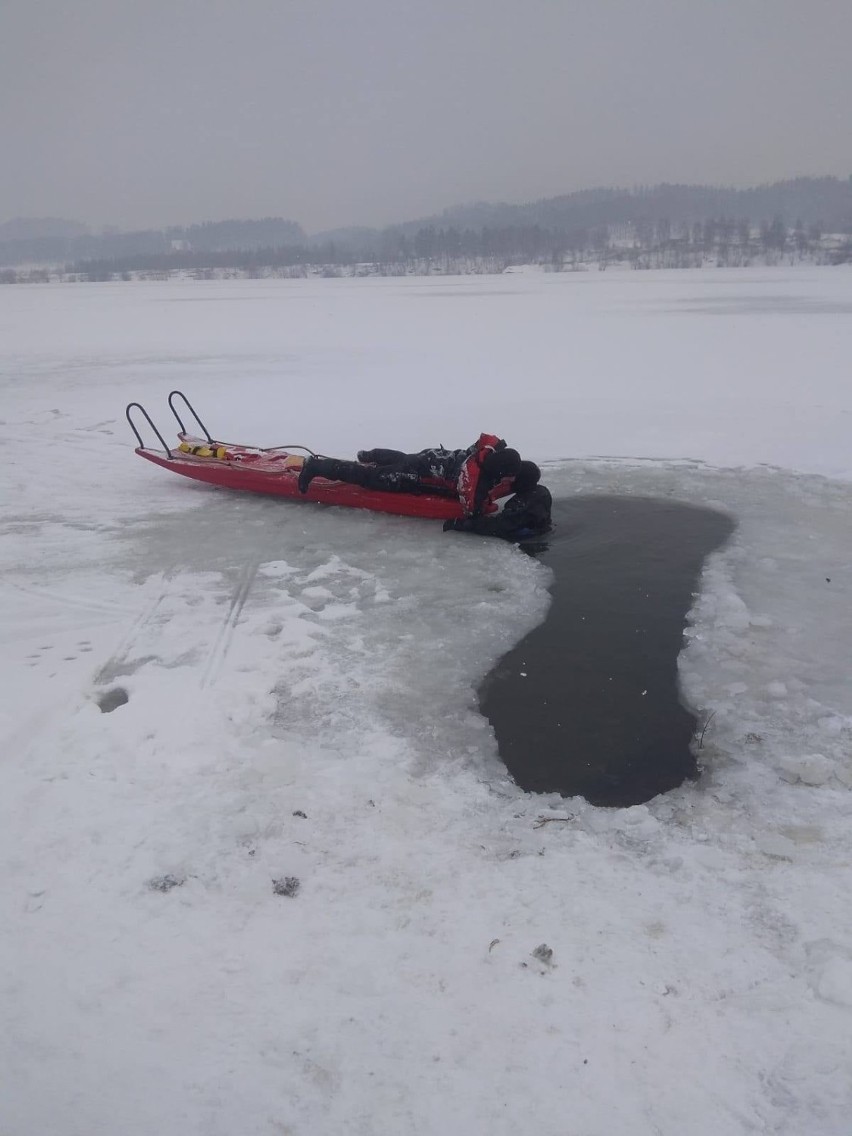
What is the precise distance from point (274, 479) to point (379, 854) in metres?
4.39

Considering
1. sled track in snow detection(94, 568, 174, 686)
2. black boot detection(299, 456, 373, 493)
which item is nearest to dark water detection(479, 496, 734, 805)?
black boot detection(299, 456, 373, 493)

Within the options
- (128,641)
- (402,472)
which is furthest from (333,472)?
(128,641)

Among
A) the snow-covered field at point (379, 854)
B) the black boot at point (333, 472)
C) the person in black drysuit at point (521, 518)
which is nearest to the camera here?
the snow-covered field at point (379, 854)

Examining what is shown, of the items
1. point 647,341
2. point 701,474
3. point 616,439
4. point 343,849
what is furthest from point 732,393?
point 343,849

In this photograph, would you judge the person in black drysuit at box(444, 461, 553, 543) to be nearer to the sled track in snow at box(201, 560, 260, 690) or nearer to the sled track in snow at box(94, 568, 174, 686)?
the sled track in snow at box(201, 560, 260, 690)

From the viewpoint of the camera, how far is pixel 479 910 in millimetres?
2547

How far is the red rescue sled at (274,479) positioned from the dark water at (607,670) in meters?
1.06

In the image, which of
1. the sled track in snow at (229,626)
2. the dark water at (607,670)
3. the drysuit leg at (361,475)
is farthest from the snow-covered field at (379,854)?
the drysuit leg at (361,475)

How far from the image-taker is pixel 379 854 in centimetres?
278

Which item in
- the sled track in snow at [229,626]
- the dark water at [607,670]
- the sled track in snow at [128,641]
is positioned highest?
the sled track in snow at [128,641]

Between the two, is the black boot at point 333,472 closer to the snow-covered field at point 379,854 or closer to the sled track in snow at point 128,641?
the snow-covered field at point 379,854

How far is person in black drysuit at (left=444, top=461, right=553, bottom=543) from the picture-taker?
230 inches

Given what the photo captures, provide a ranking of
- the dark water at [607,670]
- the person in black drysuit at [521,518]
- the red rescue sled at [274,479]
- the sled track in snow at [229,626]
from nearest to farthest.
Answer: the dark water at [607,670]
the sled track in snow at [229,626]
the person in black drysuit at [521,518]
the red rescue sled at [274,479]

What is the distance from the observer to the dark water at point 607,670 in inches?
131
